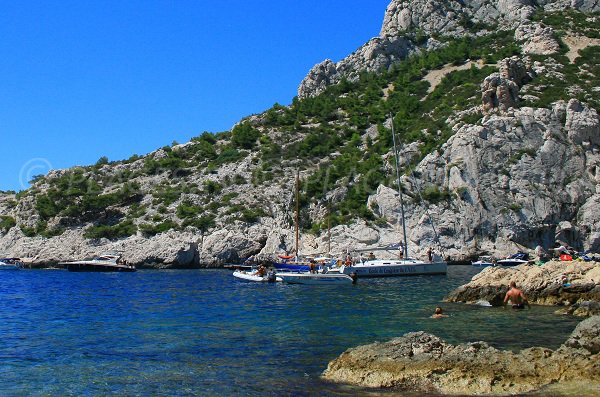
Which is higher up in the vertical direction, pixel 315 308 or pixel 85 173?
pixel 85 173

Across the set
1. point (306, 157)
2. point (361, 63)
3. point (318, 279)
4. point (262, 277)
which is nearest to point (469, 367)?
point (318, 279)

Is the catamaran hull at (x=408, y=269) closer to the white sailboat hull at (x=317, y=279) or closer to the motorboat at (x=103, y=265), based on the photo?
the white sailboat hull at (x=317, y=279)

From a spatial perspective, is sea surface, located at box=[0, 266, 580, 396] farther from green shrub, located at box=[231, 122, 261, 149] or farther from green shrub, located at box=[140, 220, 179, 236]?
green shrub, located at box=[231, 122, 261, 149]

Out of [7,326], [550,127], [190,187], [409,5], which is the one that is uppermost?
[409,5]

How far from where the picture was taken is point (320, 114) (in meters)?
107

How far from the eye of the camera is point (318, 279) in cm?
4712

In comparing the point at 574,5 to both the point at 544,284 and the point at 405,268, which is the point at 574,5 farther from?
the point at 544,284

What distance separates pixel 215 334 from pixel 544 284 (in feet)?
60.1

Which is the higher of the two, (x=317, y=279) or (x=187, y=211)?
(x=187, y=211)

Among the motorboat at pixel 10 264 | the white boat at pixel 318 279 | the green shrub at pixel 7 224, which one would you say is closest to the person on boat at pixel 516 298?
the white boat at pixel 318 279

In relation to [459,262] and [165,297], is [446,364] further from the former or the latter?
[459,262]

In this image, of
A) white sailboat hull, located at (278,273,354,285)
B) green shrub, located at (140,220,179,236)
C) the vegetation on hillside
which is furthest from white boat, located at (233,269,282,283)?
green shrub, located at (140,220,179,236)

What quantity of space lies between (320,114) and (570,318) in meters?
86.2

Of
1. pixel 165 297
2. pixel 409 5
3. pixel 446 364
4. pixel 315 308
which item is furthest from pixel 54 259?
pixel 409 5
